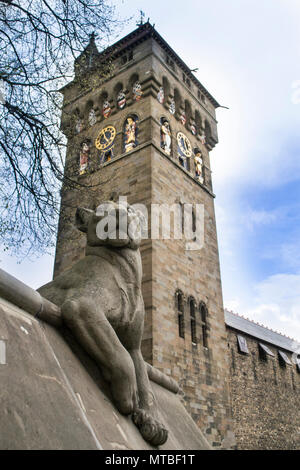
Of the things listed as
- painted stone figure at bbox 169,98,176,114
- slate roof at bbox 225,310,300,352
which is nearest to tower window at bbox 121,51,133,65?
painted stone figure at bbox 169,98,176,114

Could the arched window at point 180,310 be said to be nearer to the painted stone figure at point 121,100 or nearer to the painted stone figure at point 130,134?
the painted stone figure at point 130,134

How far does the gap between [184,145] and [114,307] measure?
1605 centimetres

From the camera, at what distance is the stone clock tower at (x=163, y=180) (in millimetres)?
11469

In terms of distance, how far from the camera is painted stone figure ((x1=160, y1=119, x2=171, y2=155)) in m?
15.9

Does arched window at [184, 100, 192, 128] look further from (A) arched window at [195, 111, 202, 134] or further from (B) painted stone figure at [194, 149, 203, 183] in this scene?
(B) painted stone figure at [194, 149, 203, 183]

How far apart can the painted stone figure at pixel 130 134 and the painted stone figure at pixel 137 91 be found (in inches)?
37.7

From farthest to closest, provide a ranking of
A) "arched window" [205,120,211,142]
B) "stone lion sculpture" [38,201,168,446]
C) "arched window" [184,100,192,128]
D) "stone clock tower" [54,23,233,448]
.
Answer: "arched window" [205,120,211,142]
"arched window" [184,100,192,128]
"stone clock tower" [54,23,233,448]
"stone lion sculpture" [38,201,168,446]

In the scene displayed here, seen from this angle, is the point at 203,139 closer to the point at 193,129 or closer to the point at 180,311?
the point at 193,129

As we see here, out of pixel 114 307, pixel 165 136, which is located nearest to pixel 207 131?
pixel 165 136

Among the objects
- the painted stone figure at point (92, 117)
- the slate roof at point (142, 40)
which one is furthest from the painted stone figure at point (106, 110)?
the slate roof at point (142, 40)

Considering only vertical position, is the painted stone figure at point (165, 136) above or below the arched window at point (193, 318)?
above

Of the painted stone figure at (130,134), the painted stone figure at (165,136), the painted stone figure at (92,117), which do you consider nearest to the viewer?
the painted stone figure at (130,134)

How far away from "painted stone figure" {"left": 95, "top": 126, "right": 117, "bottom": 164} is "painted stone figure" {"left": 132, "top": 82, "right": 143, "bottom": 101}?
161 centimetres
